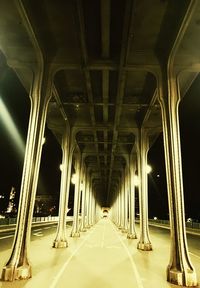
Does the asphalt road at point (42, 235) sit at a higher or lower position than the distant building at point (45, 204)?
lower

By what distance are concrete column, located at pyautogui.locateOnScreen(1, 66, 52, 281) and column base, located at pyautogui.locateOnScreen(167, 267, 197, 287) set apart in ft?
13.9

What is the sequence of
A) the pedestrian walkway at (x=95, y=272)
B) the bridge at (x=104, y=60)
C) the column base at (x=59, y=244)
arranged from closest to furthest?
the pedestrian walkway at (x=95, y=272)
the bridge at (x=104, y=60)
the column base at (x=59, y=244)

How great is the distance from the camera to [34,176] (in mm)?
8805

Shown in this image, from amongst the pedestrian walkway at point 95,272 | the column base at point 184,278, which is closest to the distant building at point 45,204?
the pedestrian walkway at point 95,272

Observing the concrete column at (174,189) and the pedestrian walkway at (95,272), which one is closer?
the pedestrian walkway at (95,272)

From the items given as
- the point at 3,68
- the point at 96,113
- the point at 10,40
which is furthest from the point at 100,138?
the point at 10,40

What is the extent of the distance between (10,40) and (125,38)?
4181mm

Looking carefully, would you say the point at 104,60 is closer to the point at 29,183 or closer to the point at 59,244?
the point at 29,183

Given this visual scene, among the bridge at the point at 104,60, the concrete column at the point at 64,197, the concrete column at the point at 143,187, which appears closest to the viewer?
the bridge at the point at 104,60

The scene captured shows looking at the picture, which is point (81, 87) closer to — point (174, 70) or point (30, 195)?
point (174, 70)

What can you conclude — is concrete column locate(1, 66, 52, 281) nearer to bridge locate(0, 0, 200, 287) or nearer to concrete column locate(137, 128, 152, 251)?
bridge locate(0, 0, 200, 287)

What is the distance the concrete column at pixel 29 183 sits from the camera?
24.8 ft

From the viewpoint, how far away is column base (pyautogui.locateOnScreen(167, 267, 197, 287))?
730 centimetres

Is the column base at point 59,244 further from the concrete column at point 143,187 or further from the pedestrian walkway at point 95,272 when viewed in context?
the concrete column at point 143,187
